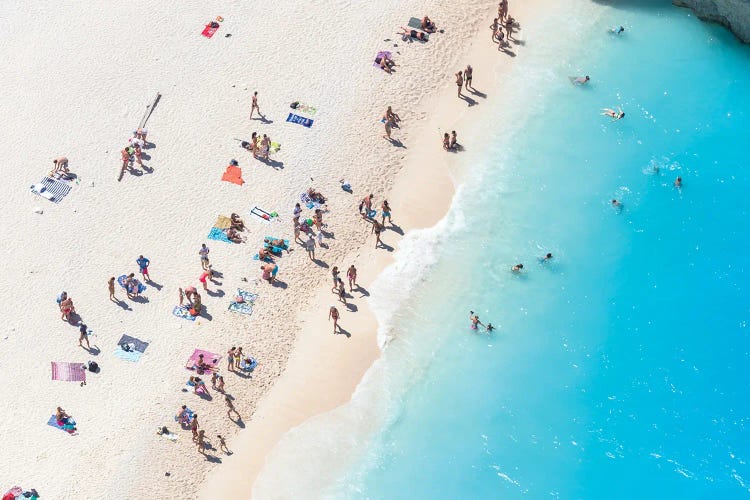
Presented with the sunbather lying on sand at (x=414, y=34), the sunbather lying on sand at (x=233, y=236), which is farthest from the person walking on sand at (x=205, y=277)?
the sunbather lying on sand at (x=414, y=34)

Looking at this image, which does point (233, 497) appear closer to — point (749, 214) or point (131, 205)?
point (131, 205)

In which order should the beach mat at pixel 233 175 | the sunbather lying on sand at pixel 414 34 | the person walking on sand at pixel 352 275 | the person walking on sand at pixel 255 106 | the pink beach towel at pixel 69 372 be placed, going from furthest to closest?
the sunbather lying on sand at pixel 414 34, the person walking on sand at pixel 255 106, the beach mat at pixel 233 175, the person walking on sand at pixel 352 275, the pink beach towel at pixel 69 372

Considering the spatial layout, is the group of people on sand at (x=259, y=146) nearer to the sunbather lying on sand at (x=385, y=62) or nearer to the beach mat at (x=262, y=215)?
the beach mat at (x=262, y=215)

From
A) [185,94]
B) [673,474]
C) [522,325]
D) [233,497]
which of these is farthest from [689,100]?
[233,497]

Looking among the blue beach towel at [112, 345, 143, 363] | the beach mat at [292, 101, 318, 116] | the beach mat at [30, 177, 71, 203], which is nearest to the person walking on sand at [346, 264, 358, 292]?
the blue beach towel at [112, 345, 143, 363]

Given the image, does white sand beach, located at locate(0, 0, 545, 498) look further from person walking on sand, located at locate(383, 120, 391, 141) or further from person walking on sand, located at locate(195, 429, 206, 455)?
person walking on sand, located at locate(383, 120, 391, 141)
